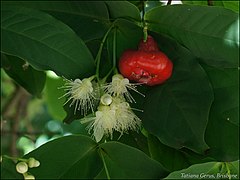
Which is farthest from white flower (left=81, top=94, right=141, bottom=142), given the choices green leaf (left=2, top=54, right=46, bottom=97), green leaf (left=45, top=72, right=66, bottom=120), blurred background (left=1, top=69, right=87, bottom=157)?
green leaf (left=45, top=72, right=66, bottom=120)

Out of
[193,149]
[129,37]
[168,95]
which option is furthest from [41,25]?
[193,149]

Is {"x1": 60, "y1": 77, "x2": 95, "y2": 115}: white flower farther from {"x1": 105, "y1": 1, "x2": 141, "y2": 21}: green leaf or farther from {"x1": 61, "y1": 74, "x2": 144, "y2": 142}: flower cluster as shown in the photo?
{"x1": 105, "y1": 1, "x2": 141, "y2": 21}: green leaf

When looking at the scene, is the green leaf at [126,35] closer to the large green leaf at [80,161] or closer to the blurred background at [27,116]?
the large green leaf at [80,161]

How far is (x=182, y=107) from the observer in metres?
1.30

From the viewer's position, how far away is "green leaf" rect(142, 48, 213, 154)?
49.7 inches

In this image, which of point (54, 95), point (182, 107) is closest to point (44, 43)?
point (182, 107)

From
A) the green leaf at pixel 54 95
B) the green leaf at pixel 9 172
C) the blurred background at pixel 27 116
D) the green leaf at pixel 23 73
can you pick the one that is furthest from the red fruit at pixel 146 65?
the green leaf at pixel 54 95

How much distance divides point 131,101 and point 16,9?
341 millimetres

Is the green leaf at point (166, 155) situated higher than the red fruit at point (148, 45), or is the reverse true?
the red fruit at point (148, 45)

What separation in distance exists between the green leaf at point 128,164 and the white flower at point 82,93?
96 mm

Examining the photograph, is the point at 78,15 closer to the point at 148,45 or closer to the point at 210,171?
the point at 148,45

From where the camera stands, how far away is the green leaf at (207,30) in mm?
1293

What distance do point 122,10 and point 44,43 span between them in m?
0.20

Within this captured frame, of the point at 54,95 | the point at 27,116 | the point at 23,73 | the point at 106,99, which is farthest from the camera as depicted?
the point at 27,116
